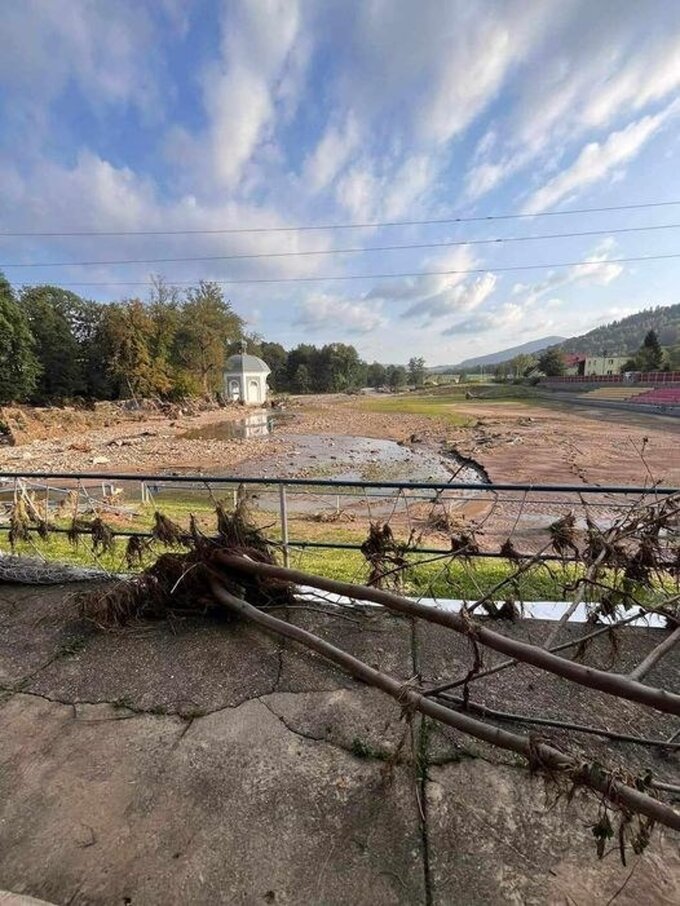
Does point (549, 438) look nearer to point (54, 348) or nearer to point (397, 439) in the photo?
point (397, 439)

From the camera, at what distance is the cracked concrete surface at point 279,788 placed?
107 centimetres

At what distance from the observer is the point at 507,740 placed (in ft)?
3.89

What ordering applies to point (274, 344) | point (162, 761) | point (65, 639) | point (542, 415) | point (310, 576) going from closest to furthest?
point (162, 761) → point (310, 576) → point (65, 639) → point (542, 415) → point (274, 344)

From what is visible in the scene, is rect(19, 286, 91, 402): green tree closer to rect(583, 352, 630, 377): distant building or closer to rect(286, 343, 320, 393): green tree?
rect(286, 343, 320, 393): green tree

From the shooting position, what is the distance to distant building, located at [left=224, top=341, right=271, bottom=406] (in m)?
50.6

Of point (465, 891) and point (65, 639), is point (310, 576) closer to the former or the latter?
point (465, 891)

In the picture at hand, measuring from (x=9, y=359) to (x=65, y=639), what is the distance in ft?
111

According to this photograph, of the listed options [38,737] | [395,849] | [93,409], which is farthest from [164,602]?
[93,409]

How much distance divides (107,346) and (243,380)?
16997mm

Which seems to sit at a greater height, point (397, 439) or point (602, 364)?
point (602, 364)

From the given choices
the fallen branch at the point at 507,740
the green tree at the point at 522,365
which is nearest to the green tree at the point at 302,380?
the green tree at the point at 522,365

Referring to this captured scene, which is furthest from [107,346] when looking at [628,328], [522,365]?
[628,328]

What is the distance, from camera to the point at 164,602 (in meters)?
2.23

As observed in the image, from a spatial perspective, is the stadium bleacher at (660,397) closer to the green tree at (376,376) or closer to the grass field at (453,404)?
the grass field at (453,404)
